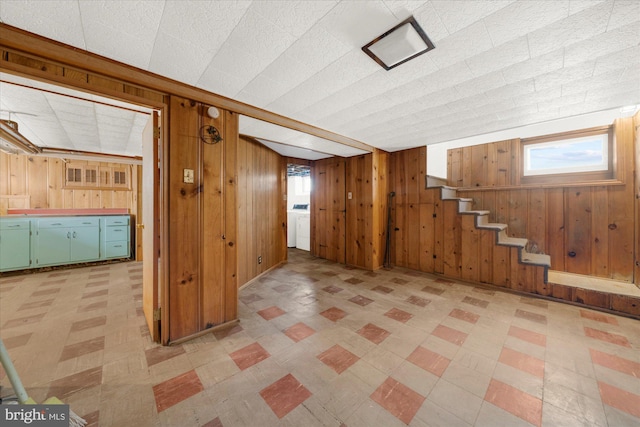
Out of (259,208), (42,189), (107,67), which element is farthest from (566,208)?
(42,189)

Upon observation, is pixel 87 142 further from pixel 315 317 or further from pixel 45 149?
pixel 315 317

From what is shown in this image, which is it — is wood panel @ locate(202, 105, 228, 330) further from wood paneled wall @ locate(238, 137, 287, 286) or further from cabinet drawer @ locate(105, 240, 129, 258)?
cabinet drawer @ locate(105, 240, 129, 258)

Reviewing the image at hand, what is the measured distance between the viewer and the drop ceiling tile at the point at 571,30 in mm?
1211

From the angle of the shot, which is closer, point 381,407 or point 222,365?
point 381,407

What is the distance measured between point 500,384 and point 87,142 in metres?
6.13

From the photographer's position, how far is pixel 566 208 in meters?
3.12

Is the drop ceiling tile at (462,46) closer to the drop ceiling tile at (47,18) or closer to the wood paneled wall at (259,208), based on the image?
the drop ceiling tile at (47,18)

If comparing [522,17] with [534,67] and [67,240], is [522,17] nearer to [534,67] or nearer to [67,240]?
[534,67]

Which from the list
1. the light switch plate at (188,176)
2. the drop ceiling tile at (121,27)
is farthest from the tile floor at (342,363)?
the drop ceiling tile at (121,27)

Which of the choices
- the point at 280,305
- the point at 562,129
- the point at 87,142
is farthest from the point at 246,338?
the point at 562,129

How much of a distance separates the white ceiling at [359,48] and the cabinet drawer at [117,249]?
4449mm

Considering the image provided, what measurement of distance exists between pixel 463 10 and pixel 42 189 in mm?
7129

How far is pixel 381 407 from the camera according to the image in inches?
51.3

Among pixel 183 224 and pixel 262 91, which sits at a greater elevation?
pixel 262 91
